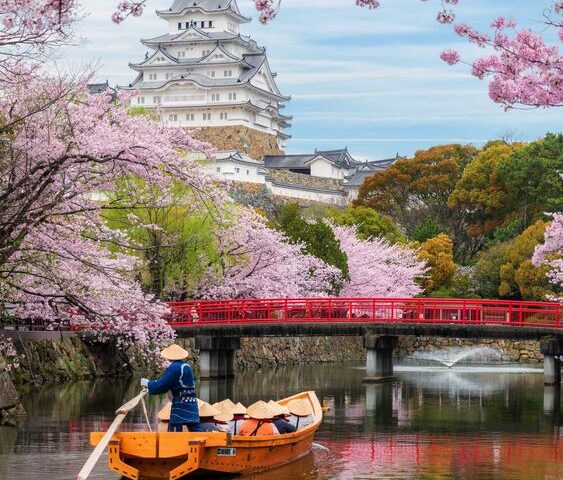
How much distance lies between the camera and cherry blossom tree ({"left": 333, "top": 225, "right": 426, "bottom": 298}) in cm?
5225

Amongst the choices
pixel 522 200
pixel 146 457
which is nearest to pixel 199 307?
pixel 146 457

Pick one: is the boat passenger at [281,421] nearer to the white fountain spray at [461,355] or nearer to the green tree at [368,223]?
the white fountain spray at [461,355]

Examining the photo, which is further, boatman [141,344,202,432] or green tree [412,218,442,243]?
green tree [412,218,442,243]

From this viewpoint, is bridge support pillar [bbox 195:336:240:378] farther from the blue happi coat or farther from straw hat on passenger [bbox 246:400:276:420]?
the blue happi coat

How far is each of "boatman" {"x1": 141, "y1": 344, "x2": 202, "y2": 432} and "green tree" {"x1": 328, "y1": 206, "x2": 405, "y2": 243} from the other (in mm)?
40422

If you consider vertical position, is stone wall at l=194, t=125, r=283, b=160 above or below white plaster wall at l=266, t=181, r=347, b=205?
above

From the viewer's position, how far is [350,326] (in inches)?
1480

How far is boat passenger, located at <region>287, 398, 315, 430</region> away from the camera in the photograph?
20.0 m

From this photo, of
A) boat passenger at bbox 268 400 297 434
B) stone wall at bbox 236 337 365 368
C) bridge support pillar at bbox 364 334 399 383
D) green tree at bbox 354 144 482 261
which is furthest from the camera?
green tree at bbox 354 144 482 261

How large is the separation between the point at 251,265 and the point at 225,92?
51.3 metres

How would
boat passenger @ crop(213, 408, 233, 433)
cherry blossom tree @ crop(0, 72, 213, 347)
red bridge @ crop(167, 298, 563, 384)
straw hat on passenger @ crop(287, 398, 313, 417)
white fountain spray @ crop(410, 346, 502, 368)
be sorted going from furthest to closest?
white fountain spray @ crop(410, 346, 502, 368)
red bridge @ crop(167, 298, 563, 384)
straw hat on passenger @ crop(287, 398, 313, 417)
cherry blossom tree @ crop(0, 72, 213, 347)
boat passenger @ crop(213, 408, 233, 433)

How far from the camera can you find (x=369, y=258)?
5297 cm

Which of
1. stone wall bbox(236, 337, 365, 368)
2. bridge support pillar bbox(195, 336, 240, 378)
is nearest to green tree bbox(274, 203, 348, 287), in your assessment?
stone wall bbox(236, 337, 365, 368)

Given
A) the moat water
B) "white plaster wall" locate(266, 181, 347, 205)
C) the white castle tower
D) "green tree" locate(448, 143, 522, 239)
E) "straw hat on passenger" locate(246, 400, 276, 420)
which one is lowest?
the moat water
